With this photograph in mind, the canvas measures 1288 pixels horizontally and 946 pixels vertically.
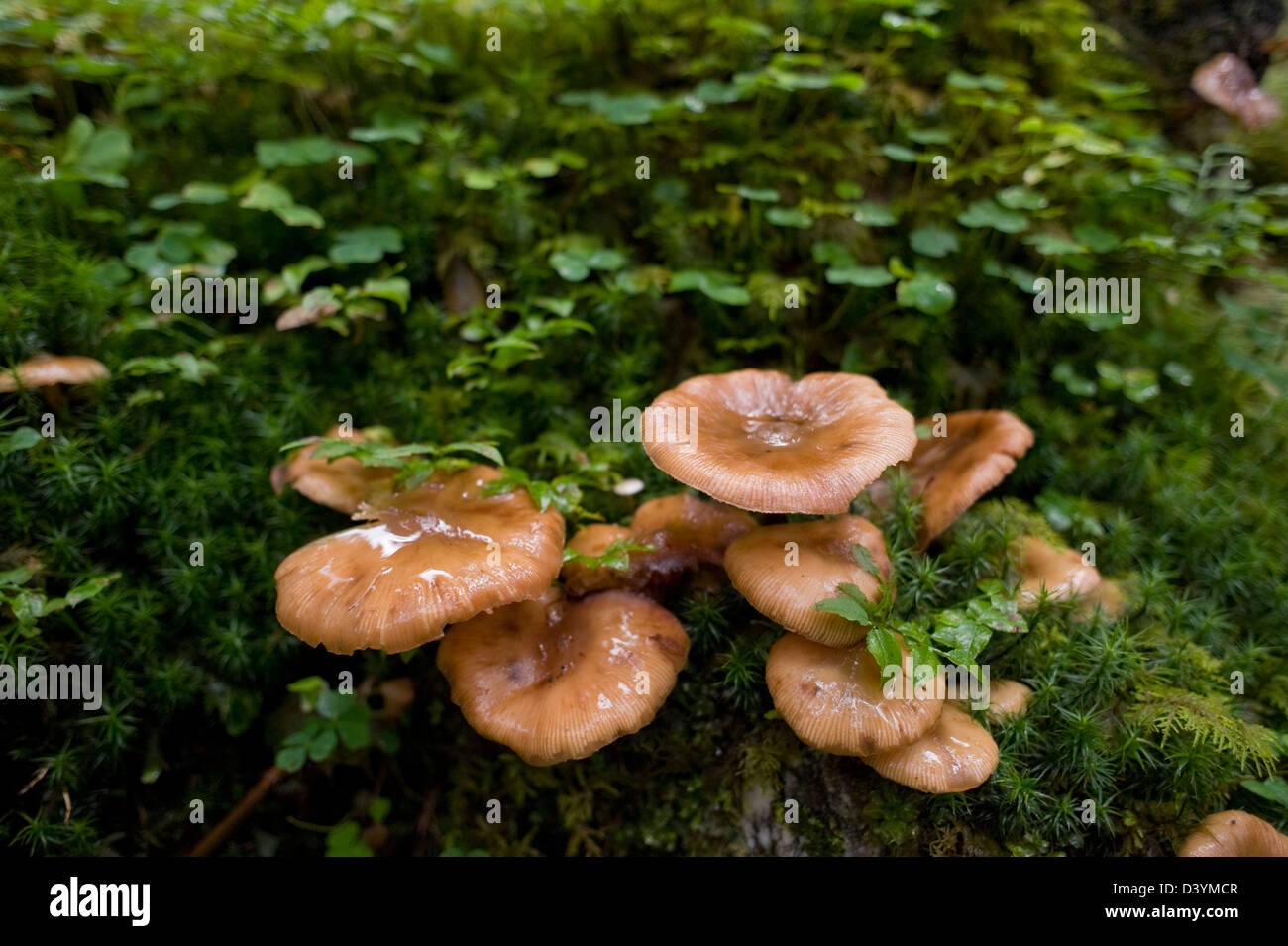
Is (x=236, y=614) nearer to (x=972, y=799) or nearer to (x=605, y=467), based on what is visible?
(x=605, y=467)

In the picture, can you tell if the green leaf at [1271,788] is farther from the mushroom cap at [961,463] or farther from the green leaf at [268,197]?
the green leaf at [268,197]

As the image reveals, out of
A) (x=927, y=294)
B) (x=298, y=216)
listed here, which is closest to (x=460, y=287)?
(x=298, y=216)

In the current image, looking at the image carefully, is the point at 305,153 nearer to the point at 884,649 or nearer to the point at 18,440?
the point at 18,440

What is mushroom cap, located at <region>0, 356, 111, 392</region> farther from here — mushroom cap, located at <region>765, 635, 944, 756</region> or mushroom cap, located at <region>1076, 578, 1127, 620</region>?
mushroom cap, located at <region>1076, 578, 1127, 620</region>

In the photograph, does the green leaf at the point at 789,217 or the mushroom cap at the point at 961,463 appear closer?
the mushroom cap at the point at 961,463

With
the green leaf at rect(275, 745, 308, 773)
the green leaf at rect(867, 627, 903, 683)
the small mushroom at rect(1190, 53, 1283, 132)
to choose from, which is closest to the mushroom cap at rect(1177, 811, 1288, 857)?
the green leaf at rect(867, 627, 903, 683)

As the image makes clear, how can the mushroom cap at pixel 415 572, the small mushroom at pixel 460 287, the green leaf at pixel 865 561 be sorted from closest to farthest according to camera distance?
the mushroom cap at pixel 415 572 < the green leaf at pixel 865 561 < the small mushroom at pixel 460 287

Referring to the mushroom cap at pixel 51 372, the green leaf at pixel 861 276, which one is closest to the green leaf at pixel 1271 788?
the green leaf at pixel 861 276
